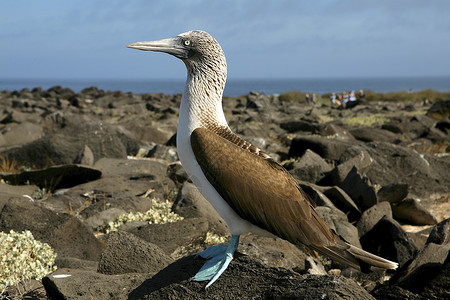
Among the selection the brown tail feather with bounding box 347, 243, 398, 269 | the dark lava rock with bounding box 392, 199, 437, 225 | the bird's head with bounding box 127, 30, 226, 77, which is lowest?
the dark lava rock with bounding box 392, 199, 437, 225

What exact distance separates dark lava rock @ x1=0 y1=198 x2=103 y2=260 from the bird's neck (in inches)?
117

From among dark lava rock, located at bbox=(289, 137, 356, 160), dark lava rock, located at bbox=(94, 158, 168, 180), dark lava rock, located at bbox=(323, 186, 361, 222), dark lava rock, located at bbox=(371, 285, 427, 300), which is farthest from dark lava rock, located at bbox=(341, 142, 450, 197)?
dark lava rock, located at bbox=(371, 285, 427, 300)

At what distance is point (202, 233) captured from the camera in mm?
5922

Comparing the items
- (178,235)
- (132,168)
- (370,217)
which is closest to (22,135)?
(132,168)

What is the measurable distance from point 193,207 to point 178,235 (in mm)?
1474

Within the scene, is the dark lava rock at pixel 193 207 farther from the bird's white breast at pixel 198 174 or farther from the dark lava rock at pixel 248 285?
the bird's white breast at pixel 198 174

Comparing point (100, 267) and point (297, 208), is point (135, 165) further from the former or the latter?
point (297, 208)

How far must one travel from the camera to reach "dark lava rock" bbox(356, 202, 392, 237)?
7145 mm

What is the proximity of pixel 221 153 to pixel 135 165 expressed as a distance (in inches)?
286

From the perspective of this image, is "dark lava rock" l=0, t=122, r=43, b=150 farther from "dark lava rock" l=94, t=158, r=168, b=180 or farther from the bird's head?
the bird's head

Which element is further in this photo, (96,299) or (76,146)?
(76,146)

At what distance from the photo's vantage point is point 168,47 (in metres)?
3.94

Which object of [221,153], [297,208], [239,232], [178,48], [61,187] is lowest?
[61,187]

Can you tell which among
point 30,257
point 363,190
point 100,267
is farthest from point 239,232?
point 363,190
